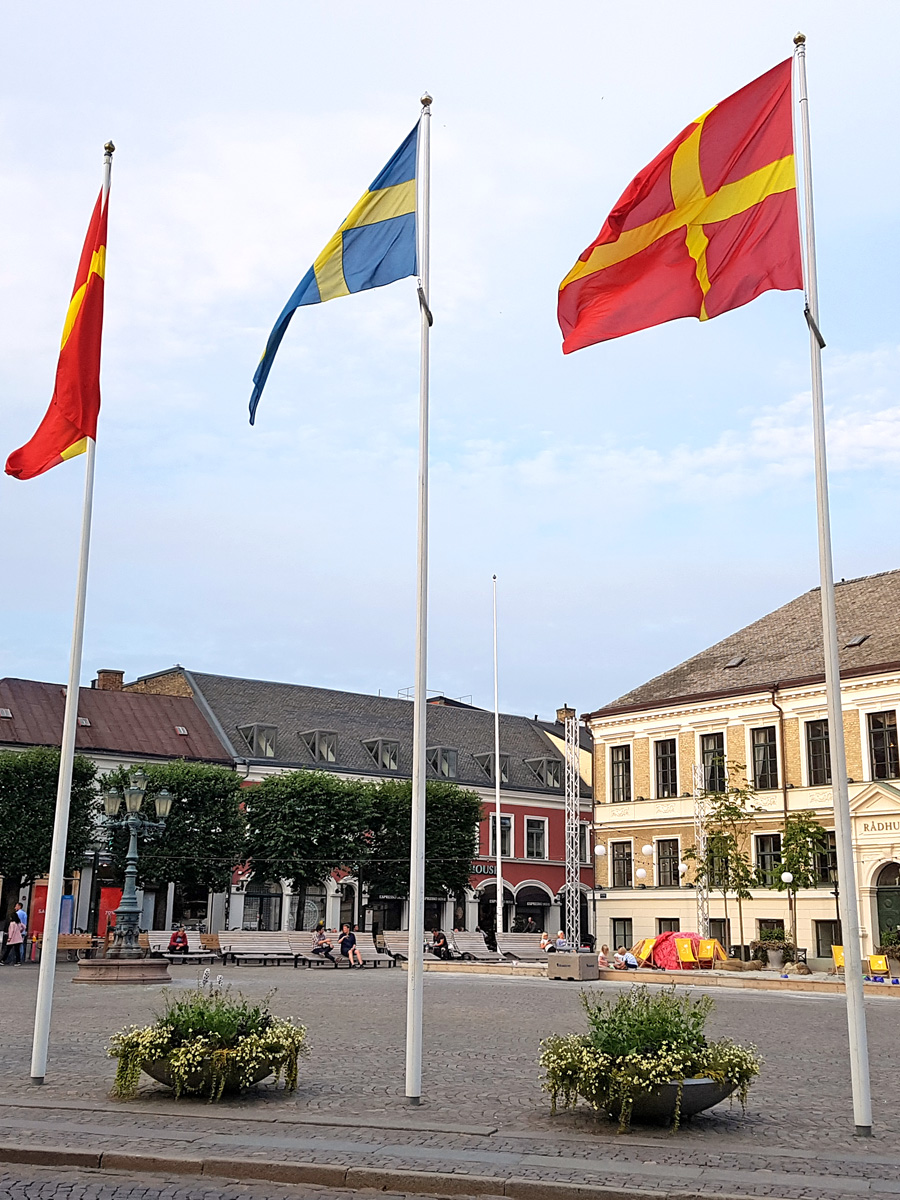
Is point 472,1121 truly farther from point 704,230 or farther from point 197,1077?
point 704,230

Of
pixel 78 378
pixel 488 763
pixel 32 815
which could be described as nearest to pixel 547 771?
pixel 488 763

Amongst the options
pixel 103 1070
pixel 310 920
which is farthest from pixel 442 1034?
pixel 310 920

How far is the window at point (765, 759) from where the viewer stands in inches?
1807

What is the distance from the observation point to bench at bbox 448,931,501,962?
156 ft

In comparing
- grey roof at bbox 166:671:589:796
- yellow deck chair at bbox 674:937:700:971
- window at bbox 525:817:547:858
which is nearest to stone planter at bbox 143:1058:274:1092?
yellow deck chair at bbox 674:937:700:971

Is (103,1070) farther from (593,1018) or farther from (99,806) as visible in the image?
(99,806)

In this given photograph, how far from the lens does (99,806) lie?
2039 inches

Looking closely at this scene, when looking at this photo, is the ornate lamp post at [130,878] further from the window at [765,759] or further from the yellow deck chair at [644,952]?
the window at [765,759]

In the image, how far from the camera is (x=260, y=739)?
65.8 meters

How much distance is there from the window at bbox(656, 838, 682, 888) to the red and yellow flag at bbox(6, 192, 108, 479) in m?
38.8

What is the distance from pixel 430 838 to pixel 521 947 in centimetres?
932

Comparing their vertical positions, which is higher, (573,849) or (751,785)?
(751,785)

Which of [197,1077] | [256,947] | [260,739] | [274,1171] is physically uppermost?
[260,739]

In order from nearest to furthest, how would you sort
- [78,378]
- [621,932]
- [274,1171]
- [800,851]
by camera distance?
[274,1171]
[78,378]
[800,851]
[621,932]
